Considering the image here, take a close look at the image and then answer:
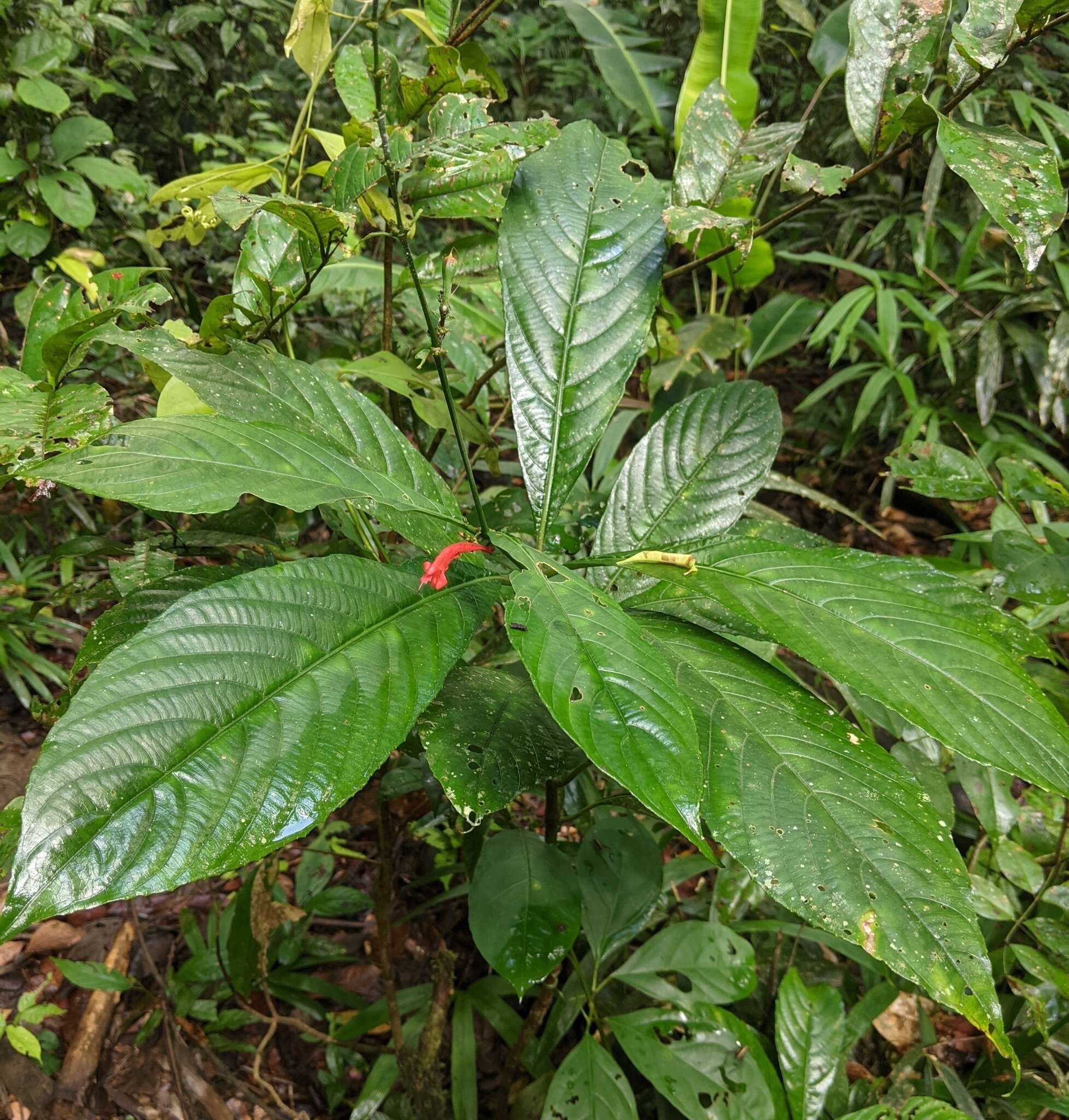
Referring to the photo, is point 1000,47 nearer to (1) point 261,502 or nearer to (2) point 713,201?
(2) point 713,201

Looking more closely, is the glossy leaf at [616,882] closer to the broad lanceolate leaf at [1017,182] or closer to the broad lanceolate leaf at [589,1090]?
the broad lanceolate leaf at [589,1090]

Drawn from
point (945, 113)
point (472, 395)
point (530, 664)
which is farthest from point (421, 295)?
point (945, 113)

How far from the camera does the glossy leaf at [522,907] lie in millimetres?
822

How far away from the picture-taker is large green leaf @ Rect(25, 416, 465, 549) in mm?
546

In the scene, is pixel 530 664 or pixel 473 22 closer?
pixel 530 664

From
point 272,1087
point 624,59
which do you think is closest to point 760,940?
point 272,1087

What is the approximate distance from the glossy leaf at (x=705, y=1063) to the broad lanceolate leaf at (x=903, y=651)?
0.73m

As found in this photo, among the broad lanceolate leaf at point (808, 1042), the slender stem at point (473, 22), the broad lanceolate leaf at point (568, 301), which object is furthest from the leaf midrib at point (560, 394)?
the broad lanceolate leaf at point (808, 1042)

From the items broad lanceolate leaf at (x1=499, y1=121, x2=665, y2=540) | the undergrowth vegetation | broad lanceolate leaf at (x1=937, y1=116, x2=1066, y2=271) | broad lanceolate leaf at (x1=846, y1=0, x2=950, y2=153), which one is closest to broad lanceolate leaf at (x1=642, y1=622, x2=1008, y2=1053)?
the undergrowth vegetation

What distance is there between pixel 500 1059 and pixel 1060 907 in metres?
1.03

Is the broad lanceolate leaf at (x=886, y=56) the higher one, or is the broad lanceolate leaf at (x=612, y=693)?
the broad lanceolate leaf at (x=886, y=56)

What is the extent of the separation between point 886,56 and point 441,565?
748mm

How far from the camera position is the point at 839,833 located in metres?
0.56

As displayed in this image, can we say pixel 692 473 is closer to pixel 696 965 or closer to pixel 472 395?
pixel 472 395
